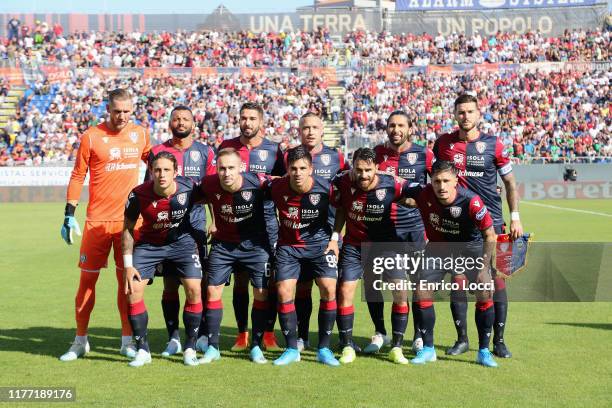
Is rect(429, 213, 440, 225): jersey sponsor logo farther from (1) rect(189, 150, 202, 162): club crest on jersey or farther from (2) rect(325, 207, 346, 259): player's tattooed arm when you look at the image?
(1) rect(189, 150, 202, 162): club crest on jersey

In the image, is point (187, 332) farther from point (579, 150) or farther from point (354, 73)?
point (354, 73)

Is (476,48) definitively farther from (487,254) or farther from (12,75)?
(487,254)

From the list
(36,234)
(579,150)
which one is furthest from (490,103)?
(36,234)

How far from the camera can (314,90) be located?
1630 inches

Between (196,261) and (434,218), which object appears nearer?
(434,218)

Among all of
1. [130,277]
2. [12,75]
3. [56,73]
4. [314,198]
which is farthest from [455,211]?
[12,75]

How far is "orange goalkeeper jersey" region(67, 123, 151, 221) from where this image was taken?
27.3 ft

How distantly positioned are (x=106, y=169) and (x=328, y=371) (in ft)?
9.99

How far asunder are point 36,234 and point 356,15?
33.4 meters

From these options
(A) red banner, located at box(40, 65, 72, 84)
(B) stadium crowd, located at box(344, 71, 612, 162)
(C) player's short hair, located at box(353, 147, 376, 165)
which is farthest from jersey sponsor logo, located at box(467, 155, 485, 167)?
(A) red banner, located at box(40, 65, 72, 84)

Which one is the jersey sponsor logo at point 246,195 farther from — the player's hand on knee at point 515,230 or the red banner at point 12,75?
the red banner at point 12,75

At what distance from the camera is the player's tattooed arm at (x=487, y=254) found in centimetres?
756

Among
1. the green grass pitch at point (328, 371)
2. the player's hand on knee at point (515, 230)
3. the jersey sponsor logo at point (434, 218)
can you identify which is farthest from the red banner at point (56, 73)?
the player's hand on knee at point (515, 230)

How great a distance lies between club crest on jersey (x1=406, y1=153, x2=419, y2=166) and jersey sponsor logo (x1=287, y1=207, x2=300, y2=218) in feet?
4.91
